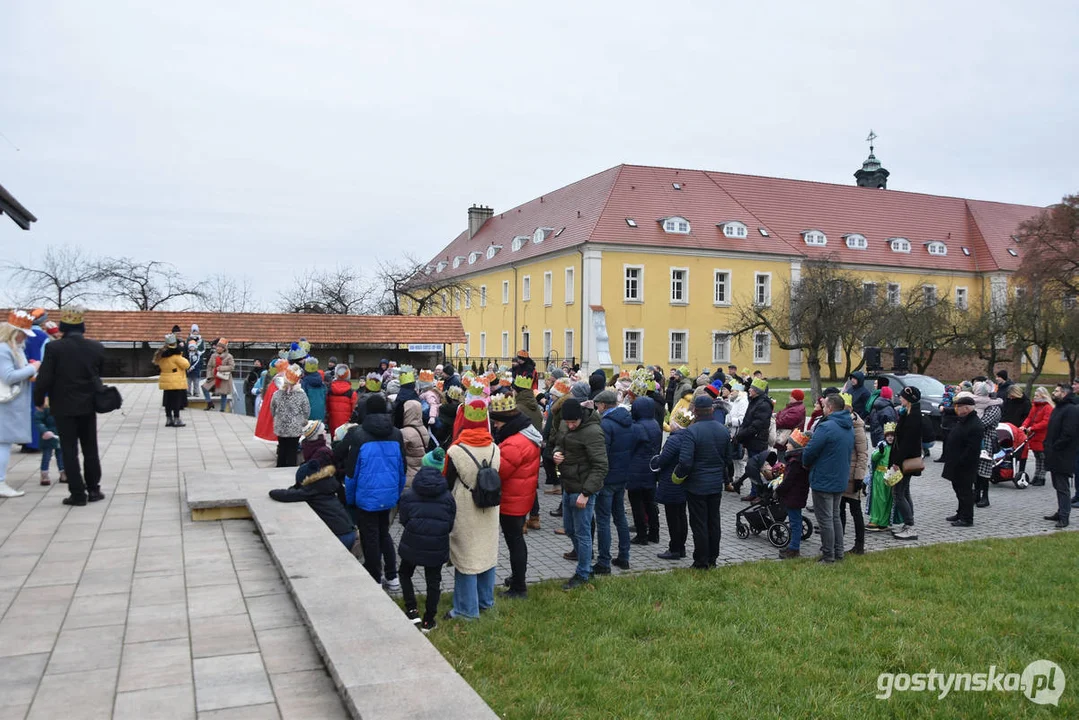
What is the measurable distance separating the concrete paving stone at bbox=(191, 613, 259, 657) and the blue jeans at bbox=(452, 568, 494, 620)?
1.96 meters

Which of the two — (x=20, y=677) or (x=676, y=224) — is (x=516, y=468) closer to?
(x=20, y=677)

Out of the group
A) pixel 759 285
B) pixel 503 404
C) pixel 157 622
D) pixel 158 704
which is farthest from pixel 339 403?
pixel 759 285

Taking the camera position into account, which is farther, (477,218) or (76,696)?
(477,218)

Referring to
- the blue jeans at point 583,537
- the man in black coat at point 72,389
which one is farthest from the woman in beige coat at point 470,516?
the man in black coat at point 72,389

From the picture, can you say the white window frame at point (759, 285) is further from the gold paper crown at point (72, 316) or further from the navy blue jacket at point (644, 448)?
the gold paper crown at point (72, 316)

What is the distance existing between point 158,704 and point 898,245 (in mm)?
59570

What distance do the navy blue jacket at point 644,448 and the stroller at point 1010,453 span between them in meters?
8.40

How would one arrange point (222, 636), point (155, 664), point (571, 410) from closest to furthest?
point (155, 664), point (222, 636), point (571, 410)

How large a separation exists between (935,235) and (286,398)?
193ft

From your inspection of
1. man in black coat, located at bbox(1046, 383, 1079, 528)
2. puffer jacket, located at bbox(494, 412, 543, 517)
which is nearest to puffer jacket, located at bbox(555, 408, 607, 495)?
puffer jacket, located at bbox(494, 412, 543, 517)

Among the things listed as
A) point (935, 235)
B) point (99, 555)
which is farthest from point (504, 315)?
point (99, 555)

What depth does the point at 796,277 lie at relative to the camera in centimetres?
5075

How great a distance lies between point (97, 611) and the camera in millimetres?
4977

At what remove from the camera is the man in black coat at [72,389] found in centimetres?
763
